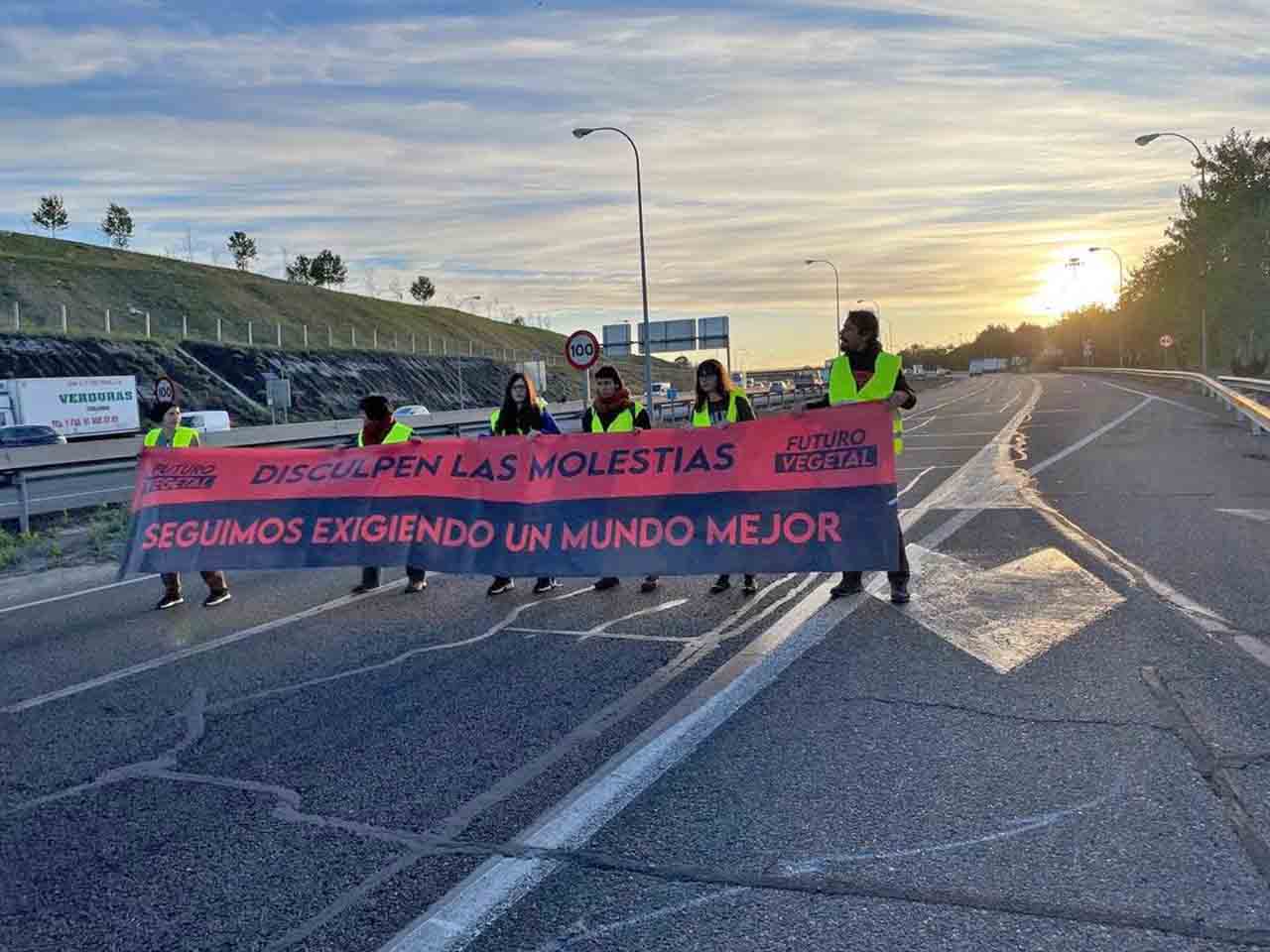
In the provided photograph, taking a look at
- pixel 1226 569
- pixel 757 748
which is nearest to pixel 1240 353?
pixel 1226 569

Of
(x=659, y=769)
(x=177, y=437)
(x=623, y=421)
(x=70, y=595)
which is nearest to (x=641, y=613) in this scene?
(x=623, y=421)

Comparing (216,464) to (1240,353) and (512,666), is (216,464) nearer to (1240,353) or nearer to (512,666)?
(512,666)

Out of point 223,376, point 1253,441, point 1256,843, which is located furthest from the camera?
point 223,376

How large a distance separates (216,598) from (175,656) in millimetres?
2038

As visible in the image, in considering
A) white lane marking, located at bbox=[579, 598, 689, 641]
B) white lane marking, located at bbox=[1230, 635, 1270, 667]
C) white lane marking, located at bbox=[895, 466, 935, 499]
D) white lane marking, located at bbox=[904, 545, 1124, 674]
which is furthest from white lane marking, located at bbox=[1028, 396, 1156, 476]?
white lane marking, located at bbox=[1230, 635, 1270, 667]

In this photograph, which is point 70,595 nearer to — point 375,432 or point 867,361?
point 375,432

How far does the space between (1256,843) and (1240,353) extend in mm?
87105

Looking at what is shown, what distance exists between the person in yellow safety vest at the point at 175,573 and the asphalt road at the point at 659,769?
429 millimetres

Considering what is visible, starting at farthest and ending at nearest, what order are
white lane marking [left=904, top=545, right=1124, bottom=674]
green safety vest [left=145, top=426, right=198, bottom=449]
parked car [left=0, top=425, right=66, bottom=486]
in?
parked car [left=0, top=425, right=66, bottom=486], green safety vest [left=145, top=426, right=198, bottom=449], white lane marking [left=904, top=545, right=1124, bottom=674]

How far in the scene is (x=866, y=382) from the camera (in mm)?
8148

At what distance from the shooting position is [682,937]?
329cm

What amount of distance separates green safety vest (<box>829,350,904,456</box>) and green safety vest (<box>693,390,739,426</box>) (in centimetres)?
93

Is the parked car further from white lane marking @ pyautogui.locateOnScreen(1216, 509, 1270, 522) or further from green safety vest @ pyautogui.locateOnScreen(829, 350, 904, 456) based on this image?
white lane marking @ pyautogui.locateOnScreen(1216, 509, 1270, 522)

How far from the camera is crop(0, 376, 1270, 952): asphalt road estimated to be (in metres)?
3.46
